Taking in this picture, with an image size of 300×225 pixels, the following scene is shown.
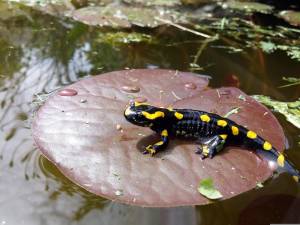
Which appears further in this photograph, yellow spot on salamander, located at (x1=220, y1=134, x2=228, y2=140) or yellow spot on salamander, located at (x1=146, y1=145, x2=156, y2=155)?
yellow spot on salamander, located at (x1=220, y1=134, x2=228, y2=140)

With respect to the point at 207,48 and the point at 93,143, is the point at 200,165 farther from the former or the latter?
the point at 207,48

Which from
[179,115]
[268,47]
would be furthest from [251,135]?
[268,47]

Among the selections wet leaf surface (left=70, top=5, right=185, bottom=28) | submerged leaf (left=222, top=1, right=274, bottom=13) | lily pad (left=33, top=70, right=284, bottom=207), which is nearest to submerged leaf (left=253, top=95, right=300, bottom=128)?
lily pad (left=33, top=70, right=284, bottom=207)

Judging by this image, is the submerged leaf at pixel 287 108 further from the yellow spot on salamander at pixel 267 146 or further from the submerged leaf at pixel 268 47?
the submerged leaf at pixel 268 47

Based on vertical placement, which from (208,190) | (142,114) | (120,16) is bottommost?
(120,16)

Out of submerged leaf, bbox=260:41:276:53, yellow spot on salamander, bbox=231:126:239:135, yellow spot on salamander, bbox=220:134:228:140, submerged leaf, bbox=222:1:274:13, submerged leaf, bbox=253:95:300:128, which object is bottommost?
submerged leaf, bbox=222:1:274:13

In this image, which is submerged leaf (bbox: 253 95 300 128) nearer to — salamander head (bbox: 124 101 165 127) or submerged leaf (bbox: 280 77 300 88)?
submerged leaf (bbox: 280 77 300 88)

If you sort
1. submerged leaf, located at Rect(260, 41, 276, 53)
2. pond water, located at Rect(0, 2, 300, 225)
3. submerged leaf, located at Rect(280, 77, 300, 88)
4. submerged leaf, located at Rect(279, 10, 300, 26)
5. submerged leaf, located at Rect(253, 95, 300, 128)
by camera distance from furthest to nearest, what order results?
submerged leaf, located at Rect(279, 10, 300, 26) < submerged leaf, located at Rect(260, 41, 276, 53) < submerged leaf, located at Rect(280, 77, 300, 88) < submerged leaf, located at Rect(253, 95, 300, 128) < pond water, located at Rect(0, 2, 300, 225)

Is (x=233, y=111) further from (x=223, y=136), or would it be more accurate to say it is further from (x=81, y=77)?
(x=81, y=77)
